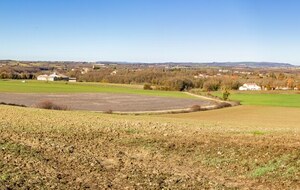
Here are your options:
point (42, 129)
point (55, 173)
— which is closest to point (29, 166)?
point (55, 173)

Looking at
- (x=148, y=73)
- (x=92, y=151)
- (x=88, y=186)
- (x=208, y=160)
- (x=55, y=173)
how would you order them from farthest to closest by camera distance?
(x=148, y=73) → (x=92, y=151) → (x=208, y=160) → (x=55, y=173) → (x=88, y=186)

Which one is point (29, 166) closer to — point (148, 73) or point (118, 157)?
point (118, 157)

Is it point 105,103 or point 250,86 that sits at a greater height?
point 105,103

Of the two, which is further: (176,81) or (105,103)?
(176,81)

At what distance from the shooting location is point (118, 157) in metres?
15.3

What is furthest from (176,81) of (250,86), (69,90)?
(69,90)

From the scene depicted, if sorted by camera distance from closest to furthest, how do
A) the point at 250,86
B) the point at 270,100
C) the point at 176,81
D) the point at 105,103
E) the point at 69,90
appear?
the point at 105,103, the point at 270,100, the point at 69,90, the point at 176,81, the point at 250,86

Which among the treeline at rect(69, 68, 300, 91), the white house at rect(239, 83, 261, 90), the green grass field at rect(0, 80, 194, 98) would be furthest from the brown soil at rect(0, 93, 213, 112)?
the white house at rect(239, 83, 261, 90)

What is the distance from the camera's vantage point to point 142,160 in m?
14.9

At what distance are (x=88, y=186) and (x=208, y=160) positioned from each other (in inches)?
211

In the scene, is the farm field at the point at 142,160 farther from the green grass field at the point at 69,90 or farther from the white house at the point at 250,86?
the white house at the point at 250,86

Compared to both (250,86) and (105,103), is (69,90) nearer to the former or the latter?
(105,103)

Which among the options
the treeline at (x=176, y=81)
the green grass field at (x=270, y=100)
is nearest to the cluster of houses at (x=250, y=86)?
the treeline at (x=176, y=81)

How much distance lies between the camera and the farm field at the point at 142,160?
38.5ft
